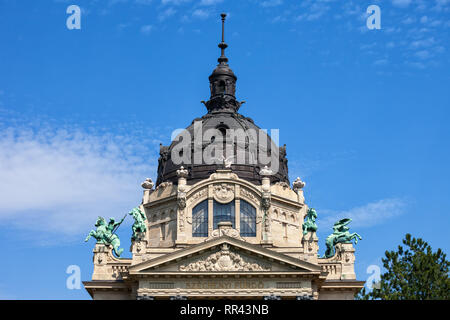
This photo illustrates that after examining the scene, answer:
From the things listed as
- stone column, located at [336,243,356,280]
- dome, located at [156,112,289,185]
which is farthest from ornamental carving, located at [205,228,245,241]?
dome, located at [156,112,289,185]

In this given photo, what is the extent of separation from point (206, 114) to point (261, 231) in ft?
52.0

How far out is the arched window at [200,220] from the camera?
65438 millimetres

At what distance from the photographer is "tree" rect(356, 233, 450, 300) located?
59344mm

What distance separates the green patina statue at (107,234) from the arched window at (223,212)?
26.6 ft

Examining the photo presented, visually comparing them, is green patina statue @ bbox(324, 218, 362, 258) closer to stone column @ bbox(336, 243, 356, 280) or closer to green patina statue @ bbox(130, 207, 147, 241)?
stone column @ bbox(336, 243, 356, 280)

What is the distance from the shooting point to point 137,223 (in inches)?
2386

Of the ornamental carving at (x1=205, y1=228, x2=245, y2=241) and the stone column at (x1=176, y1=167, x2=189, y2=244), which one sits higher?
the stone column at (x1=176, y1=167, x2=189, y2=244)

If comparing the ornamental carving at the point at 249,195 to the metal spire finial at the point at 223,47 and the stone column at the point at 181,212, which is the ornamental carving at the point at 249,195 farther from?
the metal spire finial at the point at 223,47

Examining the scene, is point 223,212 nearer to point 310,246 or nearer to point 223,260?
point 310,246

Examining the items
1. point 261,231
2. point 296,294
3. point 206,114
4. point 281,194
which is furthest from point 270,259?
point 206,114

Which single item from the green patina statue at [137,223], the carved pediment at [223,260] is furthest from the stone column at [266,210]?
the green patina statue at [137,223]

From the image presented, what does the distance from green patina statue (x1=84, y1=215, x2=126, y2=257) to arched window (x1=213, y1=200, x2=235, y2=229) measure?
811cm
